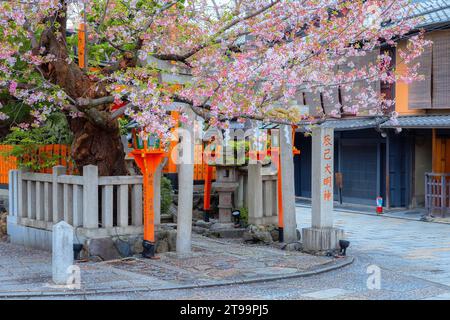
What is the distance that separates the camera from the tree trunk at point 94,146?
1351 centimetres

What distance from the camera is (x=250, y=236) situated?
50.6 ft

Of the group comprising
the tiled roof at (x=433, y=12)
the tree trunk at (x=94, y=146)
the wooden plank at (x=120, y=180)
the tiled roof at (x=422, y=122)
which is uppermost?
the tiled roof at (x=433, y=12)

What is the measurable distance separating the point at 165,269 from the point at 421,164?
16.0 metres

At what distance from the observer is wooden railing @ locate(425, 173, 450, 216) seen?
21.5m

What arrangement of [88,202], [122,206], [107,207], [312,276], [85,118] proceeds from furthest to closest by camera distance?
[85,118] → [122,206] → [107,207] → [88,202] → [312,276]

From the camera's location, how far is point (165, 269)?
11.7 metres

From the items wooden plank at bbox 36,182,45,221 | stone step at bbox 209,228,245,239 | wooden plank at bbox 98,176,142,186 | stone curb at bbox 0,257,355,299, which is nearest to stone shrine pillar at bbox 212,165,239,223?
stone step at bbox 209,228,245,239

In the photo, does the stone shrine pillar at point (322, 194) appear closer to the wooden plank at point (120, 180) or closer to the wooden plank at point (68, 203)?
the wooden plank at point (120, 180)

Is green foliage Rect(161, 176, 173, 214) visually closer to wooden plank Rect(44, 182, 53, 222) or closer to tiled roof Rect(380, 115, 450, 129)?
wooden plank Rect(44, 182, 53, 222)

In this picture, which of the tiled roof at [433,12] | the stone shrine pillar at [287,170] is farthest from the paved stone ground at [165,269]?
the tiled roof at [433,12]

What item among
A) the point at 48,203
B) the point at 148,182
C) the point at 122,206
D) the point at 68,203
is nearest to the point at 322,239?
the point at 148,182

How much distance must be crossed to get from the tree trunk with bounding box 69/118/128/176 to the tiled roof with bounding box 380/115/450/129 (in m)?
10.4

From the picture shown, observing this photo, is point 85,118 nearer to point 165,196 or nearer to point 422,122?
point 165,196

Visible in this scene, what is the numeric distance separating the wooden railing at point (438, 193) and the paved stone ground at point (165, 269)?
31.1 feet
